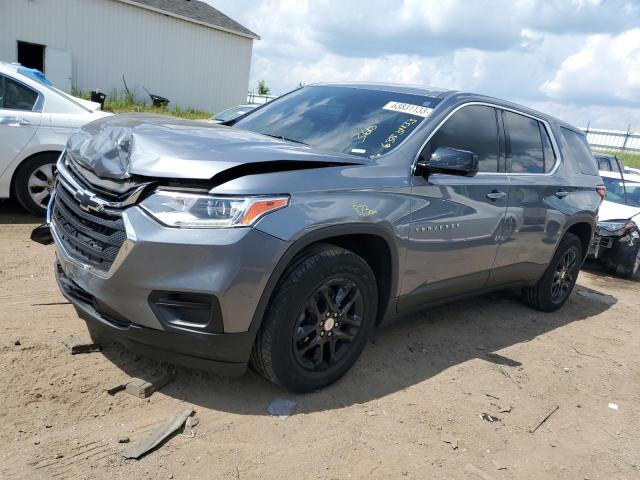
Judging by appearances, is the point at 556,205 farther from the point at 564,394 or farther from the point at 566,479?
the point at 566,479

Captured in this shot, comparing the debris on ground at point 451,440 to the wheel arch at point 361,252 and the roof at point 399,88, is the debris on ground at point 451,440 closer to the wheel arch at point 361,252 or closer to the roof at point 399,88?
the wheel arch at point 361,252

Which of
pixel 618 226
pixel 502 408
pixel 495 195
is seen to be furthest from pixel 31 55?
pixel 502 408

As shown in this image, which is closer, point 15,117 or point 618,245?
point 15,117

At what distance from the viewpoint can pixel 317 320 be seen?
330 centimetres

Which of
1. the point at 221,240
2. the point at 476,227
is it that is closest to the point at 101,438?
the point at 221,240

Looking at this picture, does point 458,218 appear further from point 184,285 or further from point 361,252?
point 184,285

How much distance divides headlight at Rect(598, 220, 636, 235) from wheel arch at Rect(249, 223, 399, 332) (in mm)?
5625

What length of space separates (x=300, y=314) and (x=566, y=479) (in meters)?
1.64

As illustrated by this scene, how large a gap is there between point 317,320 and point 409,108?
1.67 metres

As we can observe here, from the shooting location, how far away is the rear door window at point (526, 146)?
4754 mm

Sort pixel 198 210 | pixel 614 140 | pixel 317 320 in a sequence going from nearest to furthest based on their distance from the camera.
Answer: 1. pixel 198 210
2. pixel 317 320
3. pixel 614 140

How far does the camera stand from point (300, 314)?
3.16m

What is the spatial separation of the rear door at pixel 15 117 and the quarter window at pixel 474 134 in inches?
174

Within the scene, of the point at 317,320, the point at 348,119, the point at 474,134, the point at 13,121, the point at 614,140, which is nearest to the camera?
the point at 317,320
